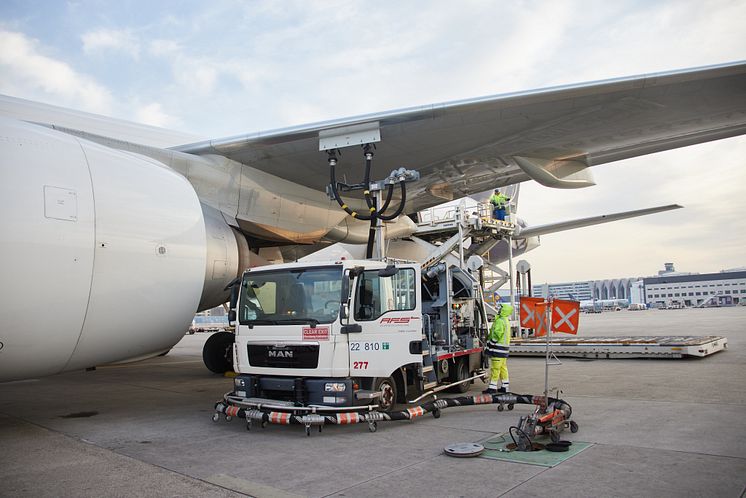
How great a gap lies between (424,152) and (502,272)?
15.4 meters

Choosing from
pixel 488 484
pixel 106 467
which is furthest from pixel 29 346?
pixel 488 484

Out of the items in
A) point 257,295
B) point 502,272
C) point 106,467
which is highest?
point 502,272

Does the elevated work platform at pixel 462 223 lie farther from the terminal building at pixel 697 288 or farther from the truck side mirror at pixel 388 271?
the terminal building at pixel 697 288

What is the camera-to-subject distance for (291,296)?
7.28m

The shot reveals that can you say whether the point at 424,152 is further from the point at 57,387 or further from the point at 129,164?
the point at 57,387

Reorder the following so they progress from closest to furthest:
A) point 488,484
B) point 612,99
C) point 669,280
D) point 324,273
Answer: point 488,484 < point 324,273 < point 612,99 < point 669,280

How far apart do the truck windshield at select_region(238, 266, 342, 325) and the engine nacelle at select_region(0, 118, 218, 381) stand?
815 mm

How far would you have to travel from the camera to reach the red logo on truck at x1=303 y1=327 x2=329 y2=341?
6836 mm

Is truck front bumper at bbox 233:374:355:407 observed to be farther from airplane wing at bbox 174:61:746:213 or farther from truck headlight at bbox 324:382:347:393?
airplane wing at bbox 174:61:746:213

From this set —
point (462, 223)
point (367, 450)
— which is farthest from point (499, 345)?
point (462, 223)

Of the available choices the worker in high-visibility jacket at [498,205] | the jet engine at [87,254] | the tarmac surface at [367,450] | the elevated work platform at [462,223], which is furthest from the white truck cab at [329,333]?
the worker in high-visibility jacket at [498,205]

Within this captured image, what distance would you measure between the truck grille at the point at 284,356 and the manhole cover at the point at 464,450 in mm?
1947

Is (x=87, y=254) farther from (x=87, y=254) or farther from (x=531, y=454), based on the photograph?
(x=531, y=454)

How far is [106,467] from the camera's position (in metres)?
5.37
